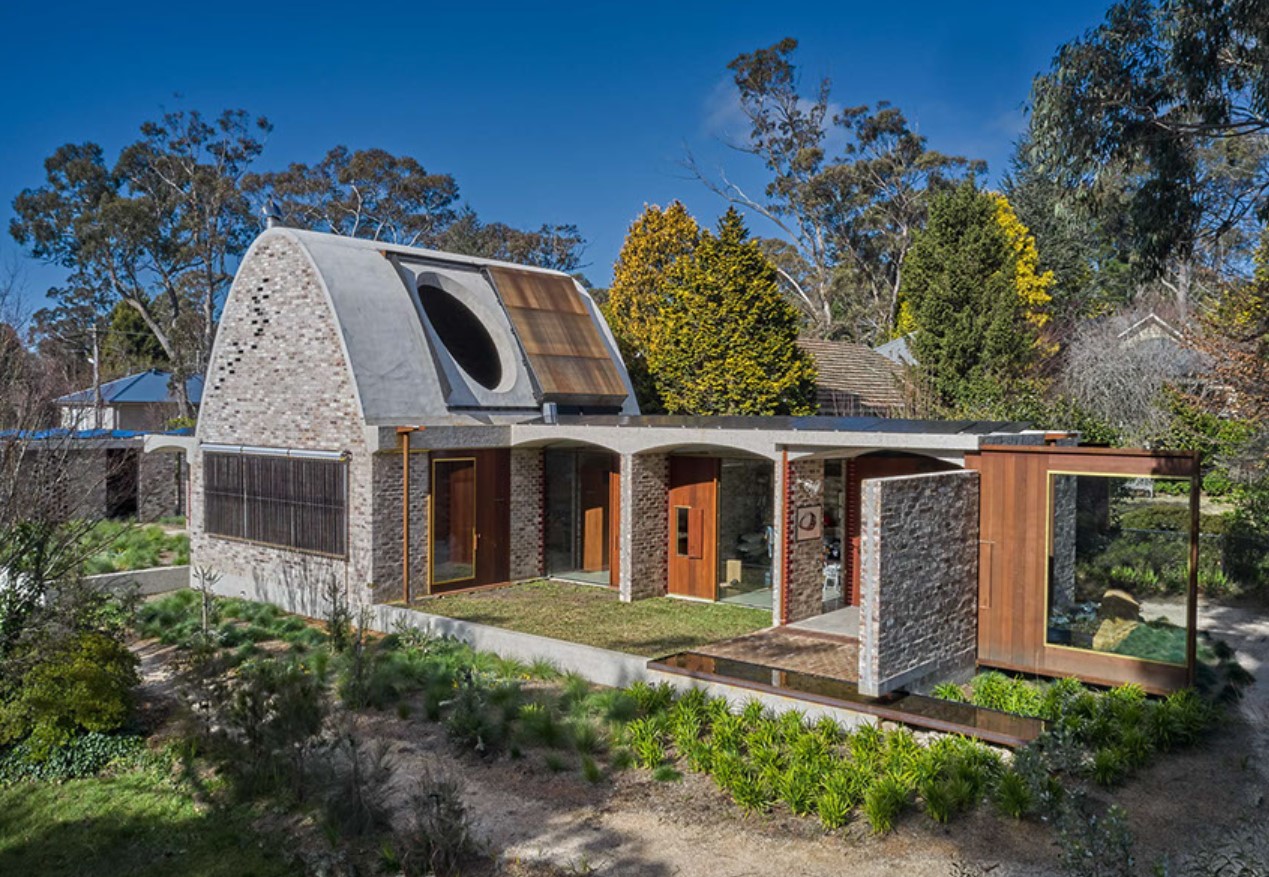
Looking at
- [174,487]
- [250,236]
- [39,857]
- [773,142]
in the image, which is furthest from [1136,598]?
[250,236]

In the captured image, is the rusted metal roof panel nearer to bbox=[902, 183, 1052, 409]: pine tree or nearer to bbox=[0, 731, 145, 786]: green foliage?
bbox=[0, 731, 145, 786]: green foliage

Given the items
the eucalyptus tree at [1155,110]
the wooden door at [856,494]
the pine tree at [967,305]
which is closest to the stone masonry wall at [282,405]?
the wooden door at [856,494]

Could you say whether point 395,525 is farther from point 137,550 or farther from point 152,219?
point 152,219

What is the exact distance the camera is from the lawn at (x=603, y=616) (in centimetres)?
1277

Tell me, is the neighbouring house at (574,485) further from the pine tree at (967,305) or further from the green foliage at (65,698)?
the pine tree at (967,305)

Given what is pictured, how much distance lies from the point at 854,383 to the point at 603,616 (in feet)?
50.3

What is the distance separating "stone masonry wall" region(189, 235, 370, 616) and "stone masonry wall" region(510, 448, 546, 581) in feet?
9.59

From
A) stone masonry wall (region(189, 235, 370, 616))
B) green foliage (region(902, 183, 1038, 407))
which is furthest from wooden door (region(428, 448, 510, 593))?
green foliage (region(902, 183, 1038, 407))

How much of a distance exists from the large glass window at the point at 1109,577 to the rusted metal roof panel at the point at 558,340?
982 cm

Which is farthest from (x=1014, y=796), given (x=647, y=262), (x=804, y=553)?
(x=647, y=262)

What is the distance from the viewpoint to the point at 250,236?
3994 centimetres

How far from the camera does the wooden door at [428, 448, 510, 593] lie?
51.2 feet

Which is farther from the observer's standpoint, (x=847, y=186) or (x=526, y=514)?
(x=847, y=186)

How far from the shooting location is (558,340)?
1864 cm
